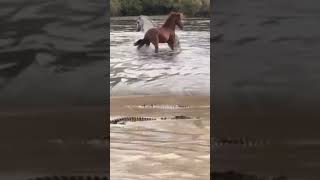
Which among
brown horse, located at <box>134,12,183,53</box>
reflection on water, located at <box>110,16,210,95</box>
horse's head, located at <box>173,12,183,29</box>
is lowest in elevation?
reflection on water, located at <box>110,16,210,95</box>

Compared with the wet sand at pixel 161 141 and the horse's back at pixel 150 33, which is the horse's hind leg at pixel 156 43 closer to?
the horse's back at pixel 150 33

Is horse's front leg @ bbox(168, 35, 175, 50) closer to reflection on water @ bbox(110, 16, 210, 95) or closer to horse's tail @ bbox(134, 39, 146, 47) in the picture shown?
reflection on water @ bbox(110, 16, 210, 95)

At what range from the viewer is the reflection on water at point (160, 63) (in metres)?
3.87

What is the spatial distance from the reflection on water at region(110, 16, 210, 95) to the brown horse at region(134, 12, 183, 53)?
0.04 m

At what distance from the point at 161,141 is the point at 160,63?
0.55 metres

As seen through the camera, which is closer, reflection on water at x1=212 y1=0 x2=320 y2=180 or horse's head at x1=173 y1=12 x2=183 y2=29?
reflection on water at x1=212 y1=0 x2=320 y2=180

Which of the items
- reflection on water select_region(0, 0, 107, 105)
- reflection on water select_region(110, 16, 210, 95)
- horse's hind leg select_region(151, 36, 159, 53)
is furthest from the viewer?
horse's hind leg select_region(151, 36, 159, 53)

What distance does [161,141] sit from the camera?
3859 mm

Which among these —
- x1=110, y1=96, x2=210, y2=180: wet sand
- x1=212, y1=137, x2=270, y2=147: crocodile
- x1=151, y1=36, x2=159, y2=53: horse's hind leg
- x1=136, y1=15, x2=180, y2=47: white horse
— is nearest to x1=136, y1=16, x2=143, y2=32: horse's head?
x1=136, y1=15, x2=180, y2=47: white horse

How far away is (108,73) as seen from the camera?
382 centimetres

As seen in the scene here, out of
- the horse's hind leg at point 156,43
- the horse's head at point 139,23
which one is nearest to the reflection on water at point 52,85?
the horse's head at point 139,23

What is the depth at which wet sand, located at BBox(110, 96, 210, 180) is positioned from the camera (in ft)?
12.5

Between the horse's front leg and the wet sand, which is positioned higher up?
→ the horse's front leg

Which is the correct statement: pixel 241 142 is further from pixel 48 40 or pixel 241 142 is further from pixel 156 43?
pixel 48 40
